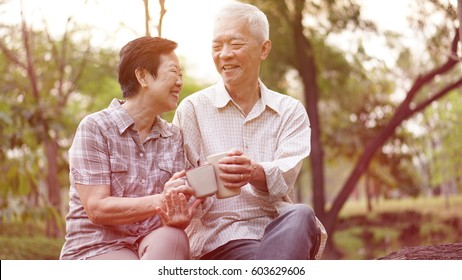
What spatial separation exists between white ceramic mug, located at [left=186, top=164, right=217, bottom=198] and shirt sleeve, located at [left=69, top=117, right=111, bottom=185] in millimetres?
309

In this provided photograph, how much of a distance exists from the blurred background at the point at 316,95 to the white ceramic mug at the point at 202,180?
619mm

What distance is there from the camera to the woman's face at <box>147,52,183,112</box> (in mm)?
2498

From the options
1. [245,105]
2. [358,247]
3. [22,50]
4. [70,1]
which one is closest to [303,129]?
[245,105]

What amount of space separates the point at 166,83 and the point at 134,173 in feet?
1.22

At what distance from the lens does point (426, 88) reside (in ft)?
62.5

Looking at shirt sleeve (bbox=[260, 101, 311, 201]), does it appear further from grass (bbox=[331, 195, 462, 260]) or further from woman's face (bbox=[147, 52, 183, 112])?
grass (bbox=[331, 195, 462, 260])

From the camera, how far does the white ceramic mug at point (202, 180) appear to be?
225 cm

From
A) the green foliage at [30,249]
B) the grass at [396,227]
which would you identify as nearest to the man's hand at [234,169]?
the green foliage at [30,249]

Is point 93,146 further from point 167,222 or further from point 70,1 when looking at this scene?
point 70,1

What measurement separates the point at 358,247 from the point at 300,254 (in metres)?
11.3

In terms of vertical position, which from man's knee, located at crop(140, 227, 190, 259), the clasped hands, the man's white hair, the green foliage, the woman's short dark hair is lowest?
the green foliage

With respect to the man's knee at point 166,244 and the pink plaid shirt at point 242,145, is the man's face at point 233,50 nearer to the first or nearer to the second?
the pink plaid shirt at point 242,145

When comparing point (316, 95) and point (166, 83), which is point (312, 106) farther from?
point (166, 83)

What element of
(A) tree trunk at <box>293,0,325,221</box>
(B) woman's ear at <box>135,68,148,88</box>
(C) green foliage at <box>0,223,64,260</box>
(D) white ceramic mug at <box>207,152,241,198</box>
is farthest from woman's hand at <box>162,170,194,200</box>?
(A) tree trunk at <box>293,0,325,221</box>
